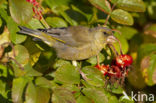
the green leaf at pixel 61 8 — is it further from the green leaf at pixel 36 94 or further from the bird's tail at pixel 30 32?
the green leaf at pixel 36 94

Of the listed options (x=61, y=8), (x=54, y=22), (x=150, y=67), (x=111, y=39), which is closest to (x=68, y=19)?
(x=54, y=22)

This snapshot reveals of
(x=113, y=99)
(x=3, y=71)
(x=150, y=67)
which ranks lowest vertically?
(x=150, y=67)

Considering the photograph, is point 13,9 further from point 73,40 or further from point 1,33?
point 73,40

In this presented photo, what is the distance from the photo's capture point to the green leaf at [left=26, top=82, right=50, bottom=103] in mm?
1222

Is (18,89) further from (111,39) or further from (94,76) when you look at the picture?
(111,39)

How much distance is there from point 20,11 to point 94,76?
0.54 m

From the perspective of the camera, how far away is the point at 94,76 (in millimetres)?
1560

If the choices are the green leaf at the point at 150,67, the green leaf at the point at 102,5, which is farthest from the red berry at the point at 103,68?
the green leaf at the point at 150,67

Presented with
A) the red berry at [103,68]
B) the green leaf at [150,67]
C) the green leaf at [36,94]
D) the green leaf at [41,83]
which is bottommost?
the green leaf at [150,67]

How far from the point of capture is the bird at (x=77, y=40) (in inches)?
70.7

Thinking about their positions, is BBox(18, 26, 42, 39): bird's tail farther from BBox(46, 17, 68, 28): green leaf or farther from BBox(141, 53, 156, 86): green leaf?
BBox(141, 53, 156, 86): green leaf

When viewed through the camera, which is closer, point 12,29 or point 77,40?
point 12,29

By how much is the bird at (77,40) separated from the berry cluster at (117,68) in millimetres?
141

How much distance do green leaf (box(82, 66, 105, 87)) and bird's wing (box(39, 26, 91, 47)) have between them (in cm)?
34
